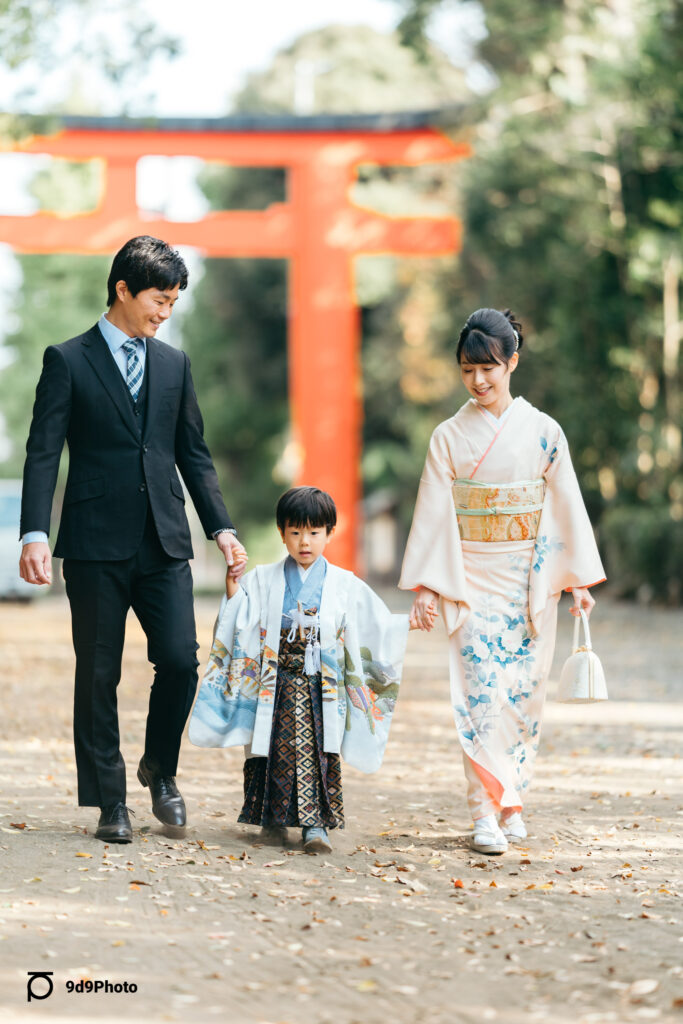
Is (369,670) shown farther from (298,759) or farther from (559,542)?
(559,542)

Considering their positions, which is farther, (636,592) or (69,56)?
(636,592)

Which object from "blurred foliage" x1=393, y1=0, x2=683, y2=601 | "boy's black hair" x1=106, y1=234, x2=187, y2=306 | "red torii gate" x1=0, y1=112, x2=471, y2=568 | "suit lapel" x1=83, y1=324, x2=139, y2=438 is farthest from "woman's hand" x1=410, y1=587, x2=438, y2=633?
"red torii gate" x1=0, y1=112, x2=471, y2=568

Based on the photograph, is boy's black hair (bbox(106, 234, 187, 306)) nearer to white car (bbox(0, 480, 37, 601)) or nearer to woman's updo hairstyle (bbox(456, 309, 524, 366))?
woman's updo hairstyle (bbox(456, 309, 524, 366))

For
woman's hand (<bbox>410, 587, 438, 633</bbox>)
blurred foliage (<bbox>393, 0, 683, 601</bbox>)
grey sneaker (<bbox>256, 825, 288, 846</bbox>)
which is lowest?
grey sneaker (<bbox>256, 825, 288, 846</bbox>)

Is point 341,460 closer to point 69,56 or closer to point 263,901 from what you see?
point 69,56

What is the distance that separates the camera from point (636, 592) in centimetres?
1703

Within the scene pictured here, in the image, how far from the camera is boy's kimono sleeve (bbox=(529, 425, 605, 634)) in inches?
178

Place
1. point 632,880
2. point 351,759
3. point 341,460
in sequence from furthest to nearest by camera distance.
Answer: point 341,460
point 351,759
point 632,880

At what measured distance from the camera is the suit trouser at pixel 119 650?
427 cm

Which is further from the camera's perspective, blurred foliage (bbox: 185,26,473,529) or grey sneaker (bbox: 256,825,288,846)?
blurred foliage (bbox: 185,26,473,529)

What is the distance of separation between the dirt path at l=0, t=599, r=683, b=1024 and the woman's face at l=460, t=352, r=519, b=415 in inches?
59.1

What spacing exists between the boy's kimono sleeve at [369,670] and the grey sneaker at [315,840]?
0.80 ft

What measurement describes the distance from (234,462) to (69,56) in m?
18.5

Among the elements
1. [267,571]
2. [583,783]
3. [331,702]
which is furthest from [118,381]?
[583,783]
